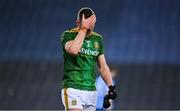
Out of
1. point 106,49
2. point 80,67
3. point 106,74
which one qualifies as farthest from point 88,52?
point 106,49

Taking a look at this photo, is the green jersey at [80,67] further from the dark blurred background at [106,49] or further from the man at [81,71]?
the dark blurred background at [106,49]

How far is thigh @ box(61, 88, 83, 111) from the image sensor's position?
3.53 meters

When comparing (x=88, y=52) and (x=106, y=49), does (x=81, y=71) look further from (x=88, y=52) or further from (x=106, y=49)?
(x=106, y=49)

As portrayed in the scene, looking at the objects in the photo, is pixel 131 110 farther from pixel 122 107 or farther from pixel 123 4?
pixel 123 4

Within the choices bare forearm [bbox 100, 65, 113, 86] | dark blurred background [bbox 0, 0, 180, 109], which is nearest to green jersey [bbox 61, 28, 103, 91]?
bare forearm [bbox 100, 65, 113, 86]

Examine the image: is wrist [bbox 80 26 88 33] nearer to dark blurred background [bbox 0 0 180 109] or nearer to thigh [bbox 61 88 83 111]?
thigh [bbox 61 88 83 111]

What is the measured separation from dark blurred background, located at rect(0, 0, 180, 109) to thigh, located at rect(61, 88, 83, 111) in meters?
4.91

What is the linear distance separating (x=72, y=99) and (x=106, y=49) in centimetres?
594

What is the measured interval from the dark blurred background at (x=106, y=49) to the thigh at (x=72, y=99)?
16.1ft

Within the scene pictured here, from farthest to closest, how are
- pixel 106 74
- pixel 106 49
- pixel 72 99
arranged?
pixel 106 49
pixel 106 74
pixel 72 99

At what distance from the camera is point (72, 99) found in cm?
354

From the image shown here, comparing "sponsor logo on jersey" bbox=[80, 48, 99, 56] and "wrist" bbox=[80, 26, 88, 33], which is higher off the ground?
"wrist" bbox=[80, 26, 88, 33]

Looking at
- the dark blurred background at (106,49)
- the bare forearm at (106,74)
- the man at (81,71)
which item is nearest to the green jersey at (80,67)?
the man at (81,71)

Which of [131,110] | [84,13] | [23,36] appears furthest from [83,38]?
[23,36]
